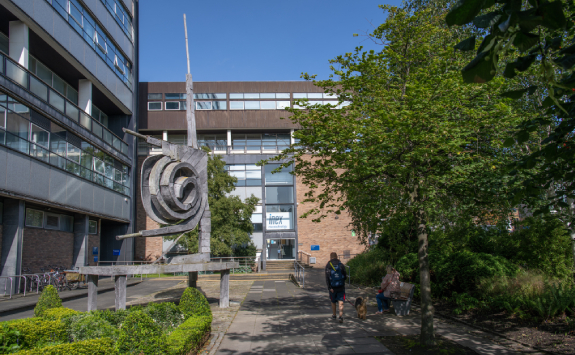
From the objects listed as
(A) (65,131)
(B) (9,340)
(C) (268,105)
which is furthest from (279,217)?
(B) (9,340)

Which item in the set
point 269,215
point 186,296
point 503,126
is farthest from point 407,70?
point 269,215

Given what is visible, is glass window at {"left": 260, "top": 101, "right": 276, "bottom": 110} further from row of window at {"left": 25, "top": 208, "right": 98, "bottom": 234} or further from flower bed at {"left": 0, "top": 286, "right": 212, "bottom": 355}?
flower bed at {"left": 0, "top": 286, "right": 212, "bottom": 355}

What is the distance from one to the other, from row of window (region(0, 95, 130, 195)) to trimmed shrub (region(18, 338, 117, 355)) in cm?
1278

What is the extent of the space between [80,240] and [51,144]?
647 centimetres

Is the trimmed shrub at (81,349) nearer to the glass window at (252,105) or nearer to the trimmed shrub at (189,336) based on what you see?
the trimmed shrub at (189,336)

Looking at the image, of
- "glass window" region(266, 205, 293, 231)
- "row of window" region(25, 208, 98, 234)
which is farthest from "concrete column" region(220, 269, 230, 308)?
"glass window" region(266, 205, 293, 231)

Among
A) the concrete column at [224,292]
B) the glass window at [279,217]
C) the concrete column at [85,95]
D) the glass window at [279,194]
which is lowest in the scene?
the concrete column at [224,292]

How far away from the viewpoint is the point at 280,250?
3422 centimetres

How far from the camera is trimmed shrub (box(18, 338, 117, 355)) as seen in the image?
4.41 meters

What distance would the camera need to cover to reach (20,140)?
51.2ft

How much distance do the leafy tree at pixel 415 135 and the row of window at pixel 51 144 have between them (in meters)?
12.2

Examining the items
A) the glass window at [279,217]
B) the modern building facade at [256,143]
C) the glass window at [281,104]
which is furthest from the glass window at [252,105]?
the glass window at [279,217]

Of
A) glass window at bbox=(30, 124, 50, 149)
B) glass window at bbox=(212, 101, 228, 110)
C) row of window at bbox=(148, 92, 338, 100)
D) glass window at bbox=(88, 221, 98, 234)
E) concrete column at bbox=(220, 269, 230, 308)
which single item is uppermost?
row of window at bbox=(148, 92, 338, 100)

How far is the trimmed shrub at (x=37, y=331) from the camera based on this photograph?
5816mm
